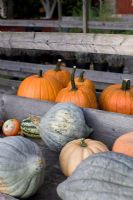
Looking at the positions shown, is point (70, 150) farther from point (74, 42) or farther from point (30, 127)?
point (74, 42)

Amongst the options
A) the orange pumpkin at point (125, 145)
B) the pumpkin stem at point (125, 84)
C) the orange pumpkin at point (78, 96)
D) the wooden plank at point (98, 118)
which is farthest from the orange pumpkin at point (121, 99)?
the orange pumpkin at point (125, 145)

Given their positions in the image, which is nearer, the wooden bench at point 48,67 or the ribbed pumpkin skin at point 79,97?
the wooden bench at point 48,67

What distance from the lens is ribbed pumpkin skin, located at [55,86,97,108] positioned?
2.53m

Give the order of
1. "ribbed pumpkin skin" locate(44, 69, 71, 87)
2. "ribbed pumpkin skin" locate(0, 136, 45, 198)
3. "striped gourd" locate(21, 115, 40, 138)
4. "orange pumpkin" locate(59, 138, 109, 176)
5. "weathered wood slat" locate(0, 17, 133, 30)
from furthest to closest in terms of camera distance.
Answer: "weathered wood slat" locate(0, 17, 133, 30) → "ribbed pumpkin skin" locate(44, 69, 71, 87) → "striped gourd" locate(21, 115, 40, 138) → "orange pumpkin" locate(59, 138, 109, 176) → "ribbed pumpkin skin" locate(0, 136, 45, 198)

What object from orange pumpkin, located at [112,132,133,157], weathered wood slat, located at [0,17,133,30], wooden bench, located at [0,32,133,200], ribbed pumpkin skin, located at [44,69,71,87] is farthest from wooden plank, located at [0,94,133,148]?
weathered wood slat, located at [0,17,133,30]

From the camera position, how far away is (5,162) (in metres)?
1.67

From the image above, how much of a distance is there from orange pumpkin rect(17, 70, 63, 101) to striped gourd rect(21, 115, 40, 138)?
0.32m

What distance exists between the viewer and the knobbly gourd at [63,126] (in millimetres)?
2148

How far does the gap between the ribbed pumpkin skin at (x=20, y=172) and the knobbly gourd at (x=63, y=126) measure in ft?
1.43

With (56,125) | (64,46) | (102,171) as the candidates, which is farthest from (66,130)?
(64,46)

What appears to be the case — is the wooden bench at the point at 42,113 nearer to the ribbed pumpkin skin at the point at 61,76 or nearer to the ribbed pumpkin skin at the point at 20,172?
the ribbed pumpkin skin at the point at 20,172

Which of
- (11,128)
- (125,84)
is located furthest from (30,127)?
(125,84)

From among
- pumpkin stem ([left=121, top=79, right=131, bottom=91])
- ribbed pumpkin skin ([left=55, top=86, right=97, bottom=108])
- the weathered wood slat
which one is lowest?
ribbed pumpkin skin ([left=55, top=86, right=97, bottom=108])

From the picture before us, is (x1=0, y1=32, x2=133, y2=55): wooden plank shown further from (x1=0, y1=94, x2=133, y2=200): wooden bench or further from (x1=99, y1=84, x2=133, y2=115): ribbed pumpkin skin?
(x1=0, y1=94, x2=133, y2=200): wooden bench
